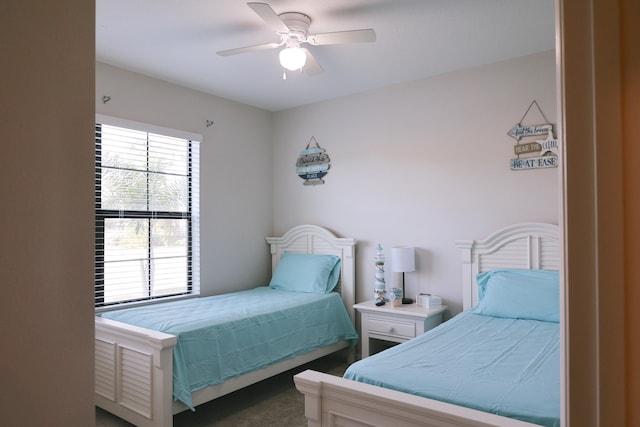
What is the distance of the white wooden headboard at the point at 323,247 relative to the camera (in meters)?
4.12

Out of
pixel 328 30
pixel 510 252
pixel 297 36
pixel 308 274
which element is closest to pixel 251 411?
pixel 308 274

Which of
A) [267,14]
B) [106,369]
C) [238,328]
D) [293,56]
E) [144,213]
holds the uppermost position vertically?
[267,14]

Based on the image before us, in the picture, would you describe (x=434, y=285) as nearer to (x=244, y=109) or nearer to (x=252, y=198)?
(x=252, y=198)

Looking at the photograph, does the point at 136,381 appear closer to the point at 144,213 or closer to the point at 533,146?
the point at 144,213

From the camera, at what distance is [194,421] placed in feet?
9.49

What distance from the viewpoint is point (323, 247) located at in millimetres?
4355

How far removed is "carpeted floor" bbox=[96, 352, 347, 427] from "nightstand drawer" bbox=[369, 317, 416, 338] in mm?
808

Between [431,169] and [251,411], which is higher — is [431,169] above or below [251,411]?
above

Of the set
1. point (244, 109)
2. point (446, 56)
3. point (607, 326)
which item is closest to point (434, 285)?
point (446, 56)

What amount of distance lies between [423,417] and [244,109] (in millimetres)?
3722

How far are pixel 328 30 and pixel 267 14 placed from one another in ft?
2.40

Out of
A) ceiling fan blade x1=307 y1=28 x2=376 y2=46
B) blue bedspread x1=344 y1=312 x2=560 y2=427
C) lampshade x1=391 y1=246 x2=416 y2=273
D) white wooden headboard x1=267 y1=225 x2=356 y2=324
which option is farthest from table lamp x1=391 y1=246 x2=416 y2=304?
ceiling fan blade x1=307 y1=28 x2=376 y2=46

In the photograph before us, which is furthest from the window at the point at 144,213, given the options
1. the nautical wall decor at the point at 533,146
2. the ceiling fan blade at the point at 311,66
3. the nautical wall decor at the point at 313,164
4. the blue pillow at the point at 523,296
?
the nautical wall decor at the point at 533,146

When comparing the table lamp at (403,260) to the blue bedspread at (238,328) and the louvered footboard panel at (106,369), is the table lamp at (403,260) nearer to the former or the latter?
the blue bedspread at (238,328)
